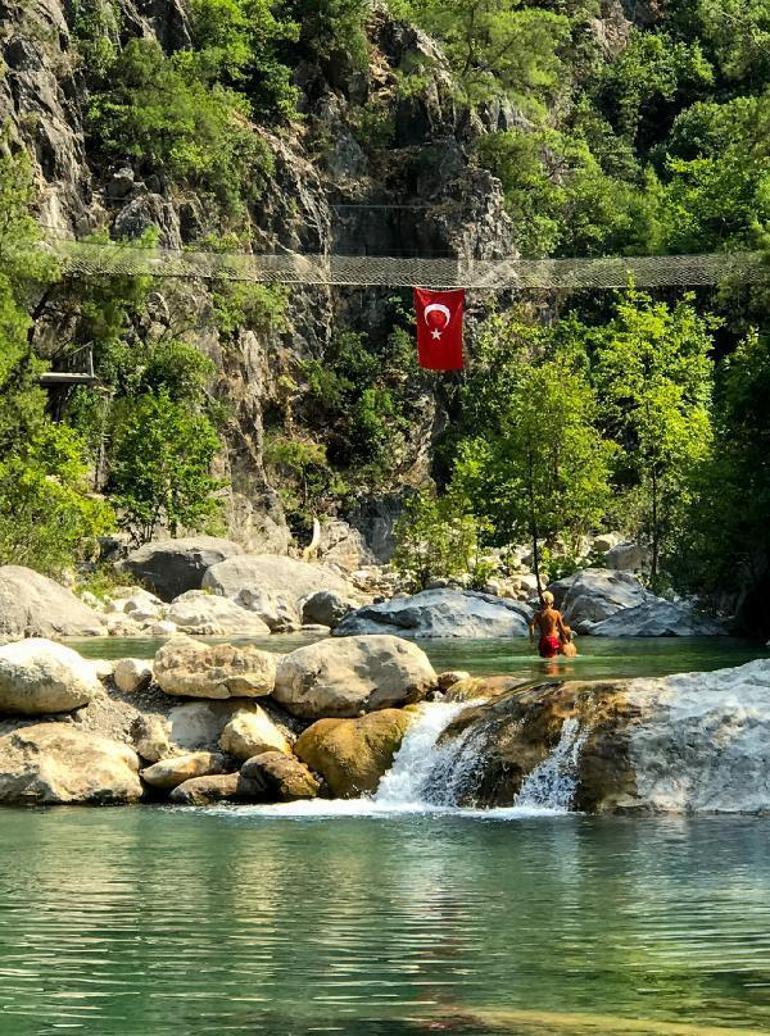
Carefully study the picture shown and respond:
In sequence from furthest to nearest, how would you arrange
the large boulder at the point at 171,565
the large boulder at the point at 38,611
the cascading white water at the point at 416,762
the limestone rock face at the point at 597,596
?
the large boulder at the point at 171,565
the limestone rock face at the point at 597,596
the large boulder at the point at 38,611
the cascading white water at the point at 416,762

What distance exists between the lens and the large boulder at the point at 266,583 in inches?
1084

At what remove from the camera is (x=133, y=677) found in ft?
43.5

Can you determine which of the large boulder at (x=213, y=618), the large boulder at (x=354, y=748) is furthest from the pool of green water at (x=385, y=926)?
the large boulder at (x=213, y=618)

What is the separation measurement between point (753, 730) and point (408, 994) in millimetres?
5866

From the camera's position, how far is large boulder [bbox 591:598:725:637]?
22.8 meters

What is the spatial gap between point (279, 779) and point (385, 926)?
4.56 m

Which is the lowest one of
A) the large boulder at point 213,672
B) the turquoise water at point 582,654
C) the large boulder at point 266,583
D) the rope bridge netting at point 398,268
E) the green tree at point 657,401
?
the turquoise water at point 582,654

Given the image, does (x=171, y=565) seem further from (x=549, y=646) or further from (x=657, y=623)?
(x=549, y=646)

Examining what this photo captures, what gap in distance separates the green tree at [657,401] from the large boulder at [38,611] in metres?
9.06

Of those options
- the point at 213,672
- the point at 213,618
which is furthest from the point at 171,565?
the point at 213,672

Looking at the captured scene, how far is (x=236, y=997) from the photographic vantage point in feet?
19.2

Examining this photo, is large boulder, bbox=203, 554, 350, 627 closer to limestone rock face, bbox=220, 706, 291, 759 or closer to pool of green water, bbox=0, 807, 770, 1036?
limestone rock face, bbox=220, 706, 291, 759

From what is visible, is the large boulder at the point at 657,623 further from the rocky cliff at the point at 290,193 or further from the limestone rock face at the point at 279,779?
the rocky cliff at the point at 290,193

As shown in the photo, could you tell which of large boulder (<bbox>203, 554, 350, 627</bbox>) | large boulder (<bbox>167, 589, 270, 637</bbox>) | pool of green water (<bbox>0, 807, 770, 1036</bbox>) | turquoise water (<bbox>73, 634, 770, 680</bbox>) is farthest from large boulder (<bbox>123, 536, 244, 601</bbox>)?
pool of green water (<bbox>0, 807, 770, 1036</bbox>)
